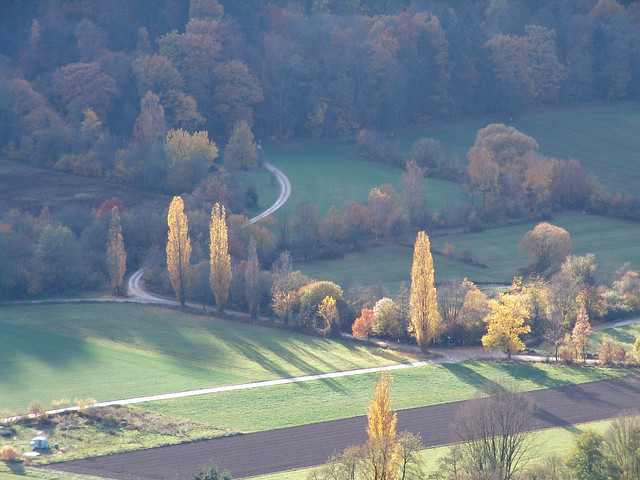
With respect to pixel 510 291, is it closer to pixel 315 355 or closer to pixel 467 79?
pixel 315 355

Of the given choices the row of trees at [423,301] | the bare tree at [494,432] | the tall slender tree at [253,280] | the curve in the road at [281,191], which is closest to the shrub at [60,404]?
the row of trees at [423,301]

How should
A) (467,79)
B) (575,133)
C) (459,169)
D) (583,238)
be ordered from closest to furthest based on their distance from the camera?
(583,238) → (459,169) → (575,133) → (467,79)

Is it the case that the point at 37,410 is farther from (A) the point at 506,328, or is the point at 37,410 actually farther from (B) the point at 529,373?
(A) the point at 506,328

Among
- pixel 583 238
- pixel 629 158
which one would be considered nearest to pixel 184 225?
pixel 583 238

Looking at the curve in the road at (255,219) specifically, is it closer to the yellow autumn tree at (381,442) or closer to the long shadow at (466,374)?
the long shadow at (466,374)

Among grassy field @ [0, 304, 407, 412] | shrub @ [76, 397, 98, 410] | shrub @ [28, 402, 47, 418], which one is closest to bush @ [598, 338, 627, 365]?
grassy field @ [0, 304, 407, 412]
